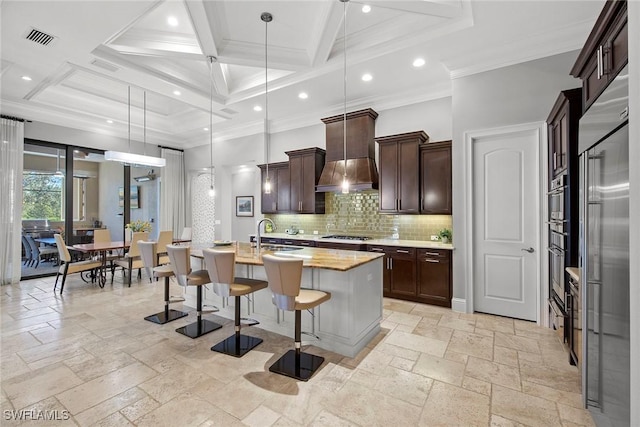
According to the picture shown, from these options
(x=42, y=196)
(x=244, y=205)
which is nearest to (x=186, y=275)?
(x=244, y=205)

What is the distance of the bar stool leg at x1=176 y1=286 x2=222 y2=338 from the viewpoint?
10.9 ft

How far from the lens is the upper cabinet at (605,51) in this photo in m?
1.63

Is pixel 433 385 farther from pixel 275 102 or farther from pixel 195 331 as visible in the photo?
pixel 275 102

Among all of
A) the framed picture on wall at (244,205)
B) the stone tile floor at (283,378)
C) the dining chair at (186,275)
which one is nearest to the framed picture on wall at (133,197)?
the framed picture on wall at (244,205)

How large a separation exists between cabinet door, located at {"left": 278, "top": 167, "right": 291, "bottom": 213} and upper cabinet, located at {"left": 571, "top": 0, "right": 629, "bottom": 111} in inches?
191

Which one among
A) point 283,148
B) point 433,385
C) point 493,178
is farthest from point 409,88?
point 433,385

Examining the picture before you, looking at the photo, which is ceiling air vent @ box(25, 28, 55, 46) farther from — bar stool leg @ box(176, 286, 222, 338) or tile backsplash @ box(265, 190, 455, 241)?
tile backsplash @ box(265, 190, 455, 241)

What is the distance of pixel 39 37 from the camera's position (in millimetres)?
3479

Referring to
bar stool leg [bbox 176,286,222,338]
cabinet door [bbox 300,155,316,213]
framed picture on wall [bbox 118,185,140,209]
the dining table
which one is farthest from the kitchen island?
framed picture on wall [bbox 118,185,140,209]

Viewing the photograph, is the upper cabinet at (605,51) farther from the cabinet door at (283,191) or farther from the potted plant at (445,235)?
the cabinet door at (283,191)

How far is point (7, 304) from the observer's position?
14.4 ft

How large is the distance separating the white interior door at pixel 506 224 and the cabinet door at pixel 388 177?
3.91 feet

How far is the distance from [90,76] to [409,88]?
5457mm

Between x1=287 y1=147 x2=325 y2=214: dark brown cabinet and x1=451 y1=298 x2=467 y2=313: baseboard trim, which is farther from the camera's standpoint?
x1=287 y1=147 x2=325 y2=214: dark brown cabinet
